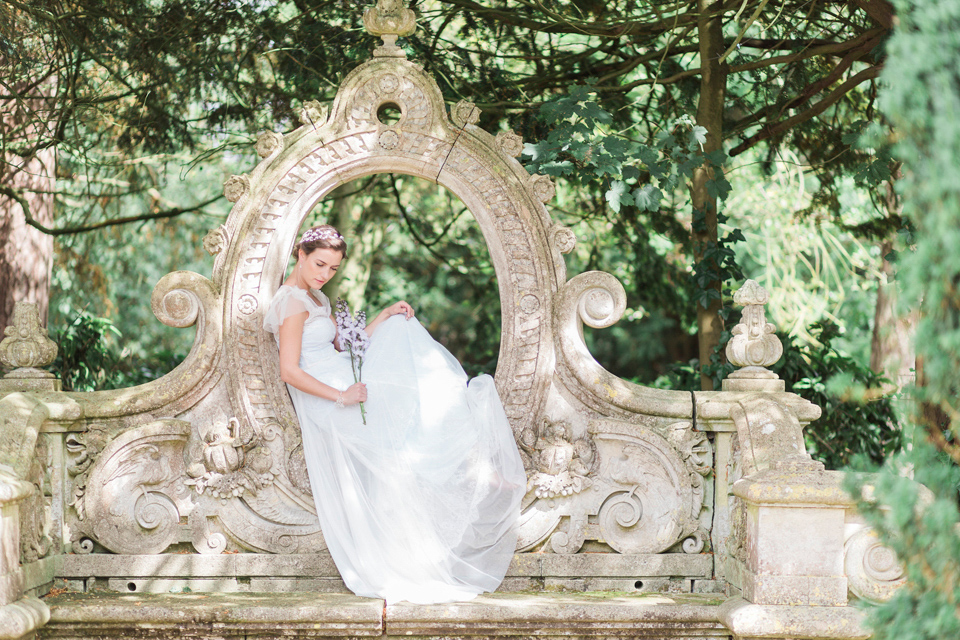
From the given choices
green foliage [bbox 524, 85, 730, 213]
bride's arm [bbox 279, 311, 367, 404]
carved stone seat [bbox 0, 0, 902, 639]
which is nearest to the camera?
carved stone seat [bbox 0, 0, 902, 639]

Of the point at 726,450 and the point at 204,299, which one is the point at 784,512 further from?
the point at 204,299

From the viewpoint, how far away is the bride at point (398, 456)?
412 cm

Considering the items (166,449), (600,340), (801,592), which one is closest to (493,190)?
(166,449)

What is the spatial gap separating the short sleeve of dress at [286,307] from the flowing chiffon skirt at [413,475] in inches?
4.4

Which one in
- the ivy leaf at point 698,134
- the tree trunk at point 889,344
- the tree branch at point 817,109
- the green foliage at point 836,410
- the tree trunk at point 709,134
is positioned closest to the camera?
the ivy leaf at point 698,134

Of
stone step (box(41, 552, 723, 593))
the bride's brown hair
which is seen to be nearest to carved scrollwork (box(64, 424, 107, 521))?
stone step (box(41, 552, 723, 593))

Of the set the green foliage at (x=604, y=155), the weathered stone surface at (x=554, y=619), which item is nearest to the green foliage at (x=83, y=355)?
the green foliage at (x=604, y=155)

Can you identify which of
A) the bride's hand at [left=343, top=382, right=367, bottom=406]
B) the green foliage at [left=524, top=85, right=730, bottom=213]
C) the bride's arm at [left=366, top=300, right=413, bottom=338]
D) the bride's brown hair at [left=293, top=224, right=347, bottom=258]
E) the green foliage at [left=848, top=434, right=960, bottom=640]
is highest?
the green foliage at [left=524, top=85, right=730, bottom=213]

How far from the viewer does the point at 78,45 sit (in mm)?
5754

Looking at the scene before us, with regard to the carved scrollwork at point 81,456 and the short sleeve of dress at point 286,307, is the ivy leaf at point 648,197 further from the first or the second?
the carved scrollwork at point 81,456

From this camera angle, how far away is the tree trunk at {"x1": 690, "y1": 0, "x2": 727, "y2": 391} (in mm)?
5477

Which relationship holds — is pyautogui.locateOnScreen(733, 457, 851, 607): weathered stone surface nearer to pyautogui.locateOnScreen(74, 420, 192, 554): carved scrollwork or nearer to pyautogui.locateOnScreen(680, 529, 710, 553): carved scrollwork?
pyautogui.locateOnScreen(680, 529, 710, 553): carved scrollwork

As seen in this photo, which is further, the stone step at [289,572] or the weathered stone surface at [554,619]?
the stone step at [289,572]

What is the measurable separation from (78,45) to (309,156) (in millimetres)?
2250
